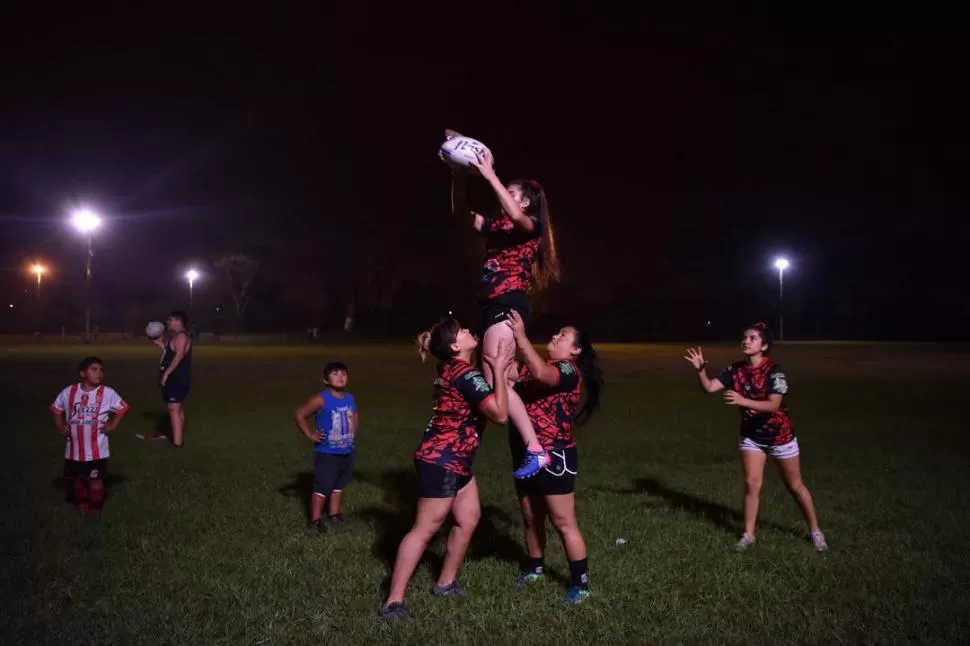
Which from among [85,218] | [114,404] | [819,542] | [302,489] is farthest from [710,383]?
[85,218]

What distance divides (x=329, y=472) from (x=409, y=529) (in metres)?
1.04

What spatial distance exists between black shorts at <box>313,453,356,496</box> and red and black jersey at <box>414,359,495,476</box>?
288 cm

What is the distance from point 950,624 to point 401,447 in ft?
30.8

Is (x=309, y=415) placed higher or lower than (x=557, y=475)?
higher

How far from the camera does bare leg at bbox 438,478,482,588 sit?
18.2 feet

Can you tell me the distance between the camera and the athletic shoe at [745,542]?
7209mm

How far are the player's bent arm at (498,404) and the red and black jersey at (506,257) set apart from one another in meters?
0.77

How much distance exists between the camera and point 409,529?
314 inches

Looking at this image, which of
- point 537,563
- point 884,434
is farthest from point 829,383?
point 537,563

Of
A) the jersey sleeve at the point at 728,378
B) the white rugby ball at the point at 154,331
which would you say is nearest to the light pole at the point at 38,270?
the white rugby ball at the point at 154,331

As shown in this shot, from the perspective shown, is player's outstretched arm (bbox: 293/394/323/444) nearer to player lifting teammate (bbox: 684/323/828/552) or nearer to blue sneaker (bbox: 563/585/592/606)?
blue sneaker (bbox: 563/585/592/606)

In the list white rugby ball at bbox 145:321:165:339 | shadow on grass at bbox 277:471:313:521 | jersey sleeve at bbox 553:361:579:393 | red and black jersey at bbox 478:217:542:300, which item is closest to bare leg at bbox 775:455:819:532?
jersey sleeve at bbox 553:361:579:393

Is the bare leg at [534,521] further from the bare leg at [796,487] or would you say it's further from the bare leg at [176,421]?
the bare leg at [176,421]

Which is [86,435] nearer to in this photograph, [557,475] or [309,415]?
[309,415]
